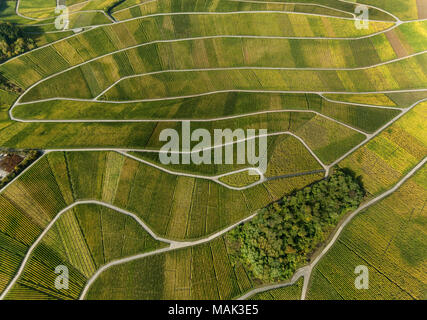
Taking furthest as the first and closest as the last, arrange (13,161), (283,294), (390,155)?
(390,155)
(13,161)
(283,294)

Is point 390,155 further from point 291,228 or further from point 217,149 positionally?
point 217,149

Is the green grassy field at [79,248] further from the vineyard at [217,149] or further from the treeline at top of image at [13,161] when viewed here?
the treeline at top of image at [13,161]

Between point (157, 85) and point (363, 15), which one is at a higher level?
point (363, 15)

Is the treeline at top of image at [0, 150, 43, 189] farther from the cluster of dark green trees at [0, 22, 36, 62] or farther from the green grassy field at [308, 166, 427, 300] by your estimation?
the green grassy field at [308, 166, 427, 300]

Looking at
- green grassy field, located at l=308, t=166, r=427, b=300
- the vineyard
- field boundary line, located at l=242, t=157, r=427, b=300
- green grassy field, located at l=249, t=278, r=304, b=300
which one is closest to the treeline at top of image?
the vineyard

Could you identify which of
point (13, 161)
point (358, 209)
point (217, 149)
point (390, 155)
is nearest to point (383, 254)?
point (358, 209)

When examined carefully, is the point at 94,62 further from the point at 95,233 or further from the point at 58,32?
the point at 95,233
